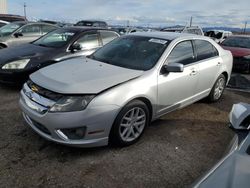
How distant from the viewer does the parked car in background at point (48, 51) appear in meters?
5.68

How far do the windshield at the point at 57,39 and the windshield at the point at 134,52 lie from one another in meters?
1.99

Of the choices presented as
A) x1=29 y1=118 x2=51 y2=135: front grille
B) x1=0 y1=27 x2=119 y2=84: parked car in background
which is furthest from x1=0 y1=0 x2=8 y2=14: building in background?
x1=29 y1=118 x2=51 y2=135: front grille

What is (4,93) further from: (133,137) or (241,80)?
(241,80)

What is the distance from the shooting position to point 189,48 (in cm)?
470

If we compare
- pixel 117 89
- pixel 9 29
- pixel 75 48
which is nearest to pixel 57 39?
pixel 75 48

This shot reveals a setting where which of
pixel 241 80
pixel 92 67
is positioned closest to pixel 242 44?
pixel 241 80

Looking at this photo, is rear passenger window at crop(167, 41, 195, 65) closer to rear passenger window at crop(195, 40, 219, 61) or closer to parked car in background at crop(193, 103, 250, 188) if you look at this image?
rear passenger window at crop(195, 40, 219, 61)

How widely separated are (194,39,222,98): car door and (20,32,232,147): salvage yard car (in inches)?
0.8

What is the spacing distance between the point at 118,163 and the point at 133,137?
549 mm

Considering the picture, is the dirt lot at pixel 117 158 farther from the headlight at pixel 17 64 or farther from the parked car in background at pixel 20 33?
the parked car in background at pixel 20 33

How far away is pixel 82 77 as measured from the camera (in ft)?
11.5

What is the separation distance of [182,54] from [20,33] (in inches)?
276

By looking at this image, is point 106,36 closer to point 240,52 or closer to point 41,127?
point 41,127

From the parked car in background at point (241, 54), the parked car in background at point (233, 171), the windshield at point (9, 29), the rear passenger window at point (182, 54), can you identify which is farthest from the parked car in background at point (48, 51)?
the parked car in background at point (241, 54)
